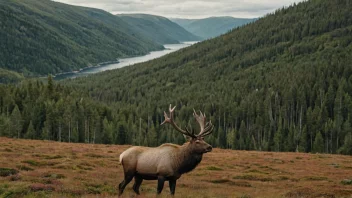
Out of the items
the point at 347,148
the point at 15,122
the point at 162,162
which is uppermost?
the point at 162,162

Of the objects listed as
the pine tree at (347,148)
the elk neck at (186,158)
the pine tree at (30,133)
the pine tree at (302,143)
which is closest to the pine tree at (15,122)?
the pine tree at (30,133)

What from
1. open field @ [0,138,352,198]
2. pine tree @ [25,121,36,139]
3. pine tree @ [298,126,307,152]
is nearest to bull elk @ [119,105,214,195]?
open field @ [0,138,352,198]

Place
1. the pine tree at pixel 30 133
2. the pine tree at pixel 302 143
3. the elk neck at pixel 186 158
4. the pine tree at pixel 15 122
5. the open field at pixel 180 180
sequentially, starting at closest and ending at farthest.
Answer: the elk neck at pixel 186 158, the open field at pixel 180 180, the pine tree at pixel 15 122, the pine tree at pixel 30 133, the pine tree at pixel 302 143

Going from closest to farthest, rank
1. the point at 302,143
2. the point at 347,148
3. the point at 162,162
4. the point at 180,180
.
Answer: the point at 162,162, the point at 180,180, the point at 347,148, the point at 302,143

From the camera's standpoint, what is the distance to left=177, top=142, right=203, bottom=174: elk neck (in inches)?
736

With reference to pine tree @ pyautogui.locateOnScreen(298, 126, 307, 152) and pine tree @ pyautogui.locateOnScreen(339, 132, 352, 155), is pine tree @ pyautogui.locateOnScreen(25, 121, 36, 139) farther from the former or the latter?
pine tree @ pyautogui.locateOnScreen(339, 132, 352, 155)

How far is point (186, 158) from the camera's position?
61.6 ft

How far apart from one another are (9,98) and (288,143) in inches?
3392

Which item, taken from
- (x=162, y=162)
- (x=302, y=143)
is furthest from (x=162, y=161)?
(x=302, y=143)

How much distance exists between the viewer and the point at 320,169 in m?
44.6

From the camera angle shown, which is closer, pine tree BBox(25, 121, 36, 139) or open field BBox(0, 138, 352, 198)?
open field BBox(0, 138, 352, 198)

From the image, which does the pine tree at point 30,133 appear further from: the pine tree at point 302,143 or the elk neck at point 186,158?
the elk neck at point 186,158

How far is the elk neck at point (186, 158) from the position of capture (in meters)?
18.7

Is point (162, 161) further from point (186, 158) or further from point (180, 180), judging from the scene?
point (180, 180)
